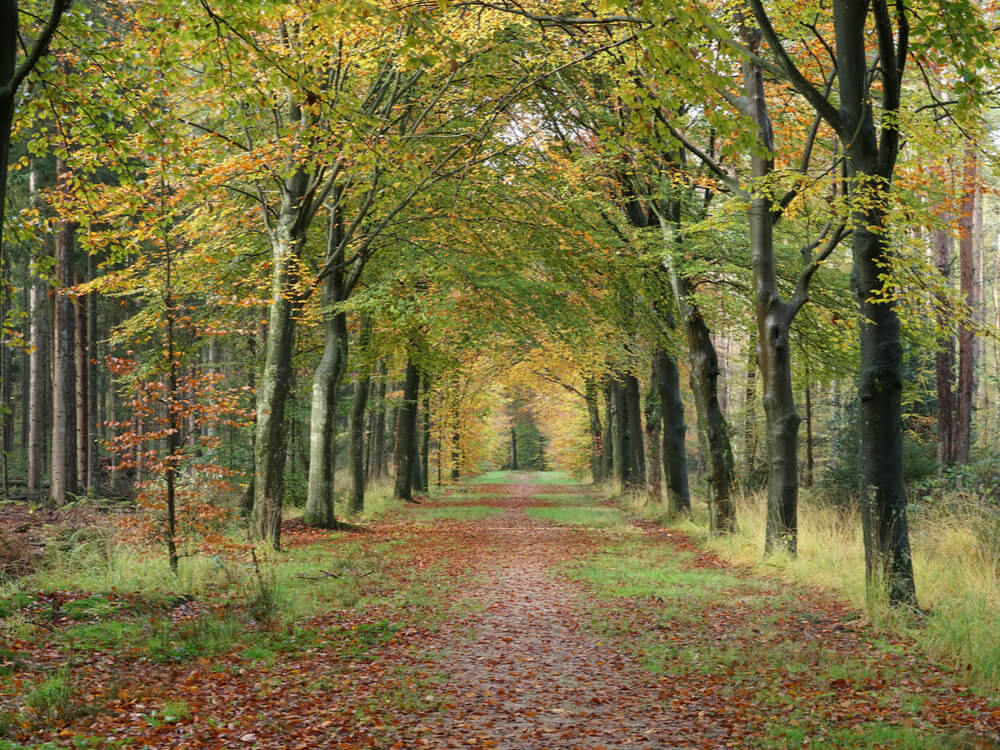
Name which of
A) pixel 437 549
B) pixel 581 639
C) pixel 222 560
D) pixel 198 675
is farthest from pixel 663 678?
pixel 437 549

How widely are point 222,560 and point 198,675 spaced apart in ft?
12.7

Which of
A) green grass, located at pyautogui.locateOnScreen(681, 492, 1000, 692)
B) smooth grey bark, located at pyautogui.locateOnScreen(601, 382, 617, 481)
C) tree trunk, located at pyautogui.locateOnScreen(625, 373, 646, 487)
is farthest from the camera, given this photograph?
smooth grey bark, located at pyautogui.locateOnScreen(601, 382, 617, 481)

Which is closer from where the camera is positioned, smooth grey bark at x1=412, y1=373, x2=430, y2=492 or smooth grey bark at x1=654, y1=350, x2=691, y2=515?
smooth grey bark at x1=654, y1=350, x2=691, y2=515

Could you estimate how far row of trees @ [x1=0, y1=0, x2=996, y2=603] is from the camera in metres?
7.80

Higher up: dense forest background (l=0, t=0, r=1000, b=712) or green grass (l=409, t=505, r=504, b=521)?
dense forest background (l=0, t=0, r=1000, b=712)

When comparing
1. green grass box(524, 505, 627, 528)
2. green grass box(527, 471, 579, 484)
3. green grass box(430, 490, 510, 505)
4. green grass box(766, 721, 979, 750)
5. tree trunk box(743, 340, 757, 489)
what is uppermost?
tree trunk box(743, 340, 757, 489)

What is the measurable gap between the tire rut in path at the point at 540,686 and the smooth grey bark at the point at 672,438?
9.10 m

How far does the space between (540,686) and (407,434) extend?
20389mm

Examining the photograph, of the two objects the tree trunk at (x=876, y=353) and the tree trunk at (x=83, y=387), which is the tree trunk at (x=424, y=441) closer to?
the tree trunk at (x=83, y=387)

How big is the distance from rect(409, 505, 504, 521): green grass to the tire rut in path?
442 inches

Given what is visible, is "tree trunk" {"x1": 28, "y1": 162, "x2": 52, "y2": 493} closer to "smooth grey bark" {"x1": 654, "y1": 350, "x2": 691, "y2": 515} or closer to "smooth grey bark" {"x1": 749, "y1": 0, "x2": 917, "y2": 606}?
"smooth grey bark" {"x1": 654, "y1": 350, "x2": 691, "y2": 515}

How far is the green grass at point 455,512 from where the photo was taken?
22264 mm

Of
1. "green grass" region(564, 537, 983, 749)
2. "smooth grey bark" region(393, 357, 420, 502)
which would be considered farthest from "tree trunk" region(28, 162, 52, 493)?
"green grass" region(564, 537, 983, 749)

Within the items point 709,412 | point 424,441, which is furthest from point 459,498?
point 709,412
